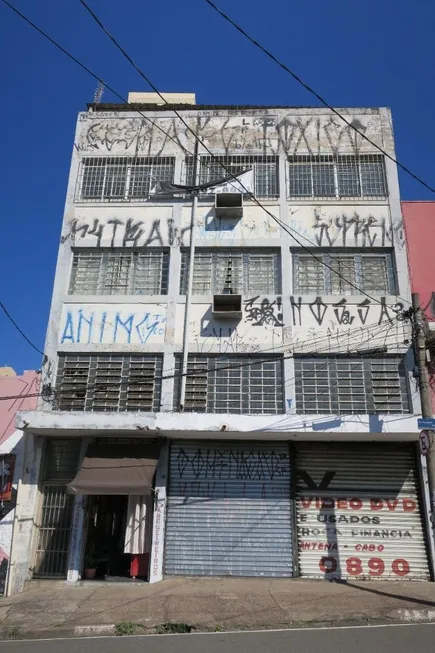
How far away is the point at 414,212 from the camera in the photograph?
13.6m

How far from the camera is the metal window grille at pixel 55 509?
35.6ft

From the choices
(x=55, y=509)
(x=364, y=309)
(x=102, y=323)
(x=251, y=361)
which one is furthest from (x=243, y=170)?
(x=55, y=509)

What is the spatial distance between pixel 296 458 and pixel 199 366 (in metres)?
3.33

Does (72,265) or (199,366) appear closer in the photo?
(199,366)

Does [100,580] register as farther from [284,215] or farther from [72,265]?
[284,215]

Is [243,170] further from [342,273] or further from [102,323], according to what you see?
[102,323]

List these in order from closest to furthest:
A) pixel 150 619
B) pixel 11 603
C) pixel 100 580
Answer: pixel 150 619, pixel 11 603, pixel 100 580

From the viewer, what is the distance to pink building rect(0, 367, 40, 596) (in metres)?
10.6

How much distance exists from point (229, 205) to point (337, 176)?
11.2 ft

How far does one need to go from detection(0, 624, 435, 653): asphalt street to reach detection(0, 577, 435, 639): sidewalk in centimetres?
55

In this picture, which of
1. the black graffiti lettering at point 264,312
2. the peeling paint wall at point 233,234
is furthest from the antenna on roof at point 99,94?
the black graffiti lettering at point 264,312

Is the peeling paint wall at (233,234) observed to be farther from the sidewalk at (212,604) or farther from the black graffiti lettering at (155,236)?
the sidewalk at (212,604)

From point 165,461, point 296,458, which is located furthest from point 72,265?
point 296,458

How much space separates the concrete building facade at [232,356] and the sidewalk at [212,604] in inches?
27.4
